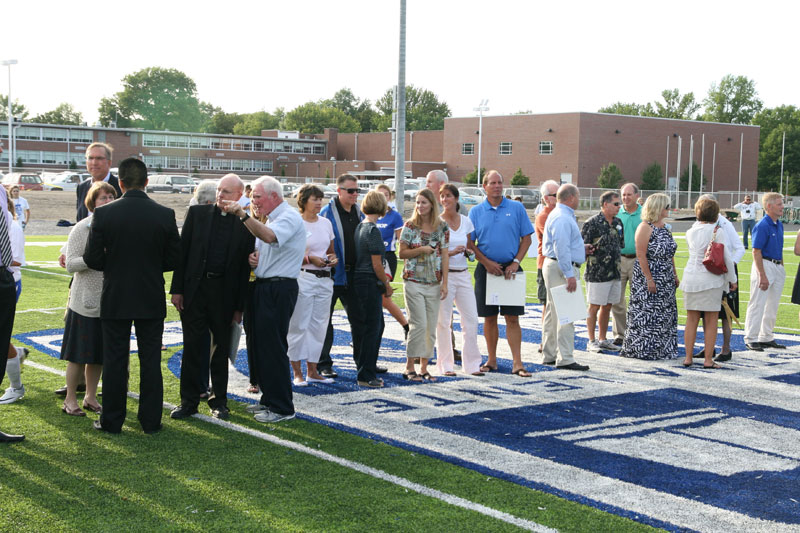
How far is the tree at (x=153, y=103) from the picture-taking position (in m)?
130

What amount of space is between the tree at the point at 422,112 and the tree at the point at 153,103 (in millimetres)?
29242

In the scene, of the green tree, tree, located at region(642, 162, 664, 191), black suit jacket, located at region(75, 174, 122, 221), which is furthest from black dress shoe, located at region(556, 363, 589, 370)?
the green tree

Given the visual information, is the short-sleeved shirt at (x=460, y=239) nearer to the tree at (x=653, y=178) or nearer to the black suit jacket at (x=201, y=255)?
the black suit jacket at (x=201, y=255)

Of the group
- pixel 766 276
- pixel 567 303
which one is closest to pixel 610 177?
pixel 766 276

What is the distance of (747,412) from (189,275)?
475cm

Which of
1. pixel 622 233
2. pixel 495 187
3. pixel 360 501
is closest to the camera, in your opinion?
pixel 360 501

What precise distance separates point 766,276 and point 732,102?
12069 centimetres

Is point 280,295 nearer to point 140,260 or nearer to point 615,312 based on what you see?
point 140,260

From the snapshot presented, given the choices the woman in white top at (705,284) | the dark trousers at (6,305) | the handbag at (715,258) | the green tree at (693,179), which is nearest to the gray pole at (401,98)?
the woman in white top at (705,284)

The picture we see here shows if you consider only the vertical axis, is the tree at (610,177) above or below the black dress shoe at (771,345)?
above

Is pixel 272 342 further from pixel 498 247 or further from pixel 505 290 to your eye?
pixel 498 247

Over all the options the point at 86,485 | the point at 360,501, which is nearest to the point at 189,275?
the point at 86,485

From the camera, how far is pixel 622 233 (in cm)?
1034

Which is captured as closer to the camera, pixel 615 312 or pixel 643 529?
pixel 643 529
